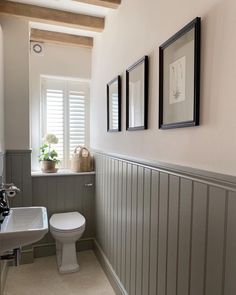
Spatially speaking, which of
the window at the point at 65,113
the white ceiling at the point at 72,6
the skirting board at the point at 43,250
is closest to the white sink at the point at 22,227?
the skirting board at the point at 43,250

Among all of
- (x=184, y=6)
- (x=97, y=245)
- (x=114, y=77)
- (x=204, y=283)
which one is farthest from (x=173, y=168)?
(x=97, y=245)

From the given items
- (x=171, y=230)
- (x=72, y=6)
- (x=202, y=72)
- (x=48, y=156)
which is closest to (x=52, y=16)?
(x=72, y=6)

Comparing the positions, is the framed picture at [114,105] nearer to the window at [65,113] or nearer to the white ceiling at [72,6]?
the white ceiling at [72,6]


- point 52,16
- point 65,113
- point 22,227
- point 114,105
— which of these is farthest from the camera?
point 65,113

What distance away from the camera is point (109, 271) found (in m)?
2.33

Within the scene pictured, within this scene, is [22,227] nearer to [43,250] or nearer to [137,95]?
[43,250]

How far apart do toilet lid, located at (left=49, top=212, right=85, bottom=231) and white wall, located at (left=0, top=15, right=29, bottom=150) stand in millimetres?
860

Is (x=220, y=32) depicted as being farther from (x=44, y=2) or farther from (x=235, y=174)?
(x=44, y=2)

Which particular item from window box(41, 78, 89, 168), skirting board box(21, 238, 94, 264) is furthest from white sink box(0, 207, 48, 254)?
window box(41, 78, 89, 168)

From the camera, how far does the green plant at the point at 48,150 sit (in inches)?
115

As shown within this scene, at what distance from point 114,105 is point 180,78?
1.12 m

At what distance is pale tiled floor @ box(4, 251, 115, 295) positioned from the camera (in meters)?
2.18

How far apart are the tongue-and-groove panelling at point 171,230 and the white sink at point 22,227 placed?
0.66 metres

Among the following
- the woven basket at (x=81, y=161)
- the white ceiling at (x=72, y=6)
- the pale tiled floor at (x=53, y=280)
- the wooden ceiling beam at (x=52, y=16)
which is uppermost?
the white ceiling at (x=72, y=6)
